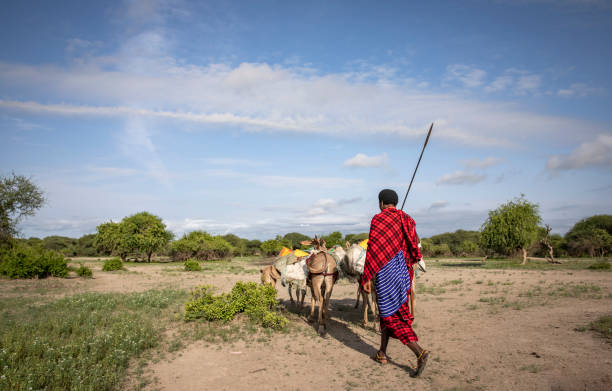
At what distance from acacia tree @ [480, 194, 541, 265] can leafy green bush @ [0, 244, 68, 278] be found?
1266 inches

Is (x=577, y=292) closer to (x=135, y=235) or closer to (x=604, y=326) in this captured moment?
(x=604, y=326)

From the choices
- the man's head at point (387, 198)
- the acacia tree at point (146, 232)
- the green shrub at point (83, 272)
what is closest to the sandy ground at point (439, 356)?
the man's head at point (387, 198)

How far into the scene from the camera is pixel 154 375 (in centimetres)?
597

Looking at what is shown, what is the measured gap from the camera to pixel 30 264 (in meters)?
18.7

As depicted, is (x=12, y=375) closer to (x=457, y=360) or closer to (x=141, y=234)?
(x=457, y=360)

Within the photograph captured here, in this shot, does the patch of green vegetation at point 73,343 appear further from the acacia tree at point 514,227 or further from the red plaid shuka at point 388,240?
the acacia tree at point 514,227

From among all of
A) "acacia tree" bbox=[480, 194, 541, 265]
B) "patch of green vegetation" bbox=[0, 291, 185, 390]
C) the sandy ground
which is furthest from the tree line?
the sandy ground

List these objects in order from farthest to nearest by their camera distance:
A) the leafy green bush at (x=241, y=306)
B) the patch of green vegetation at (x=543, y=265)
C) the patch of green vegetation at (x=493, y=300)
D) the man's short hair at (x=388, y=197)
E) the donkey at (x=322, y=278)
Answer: the patch of green vegetation at (x=543, y=265)
the patch of green vegetation at (x=493, y=300)
the leafy green bush at (x=241, y=306)
the donkey at (x=322, y=278)
the man's short hair at (x=388, y=197)

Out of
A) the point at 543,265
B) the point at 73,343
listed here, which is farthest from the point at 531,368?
the point at 543,265

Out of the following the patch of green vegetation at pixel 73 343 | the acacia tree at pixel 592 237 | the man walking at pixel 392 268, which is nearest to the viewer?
the patch of green vegetation at pixel 73 343

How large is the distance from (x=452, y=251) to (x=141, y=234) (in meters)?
45.8

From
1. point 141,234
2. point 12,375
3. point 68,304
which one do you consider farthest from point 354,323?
point 141,234

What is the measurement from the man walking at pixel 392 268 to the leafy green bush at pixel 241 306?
127 inches

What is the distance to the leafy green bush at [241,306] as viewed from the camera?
8.74m
